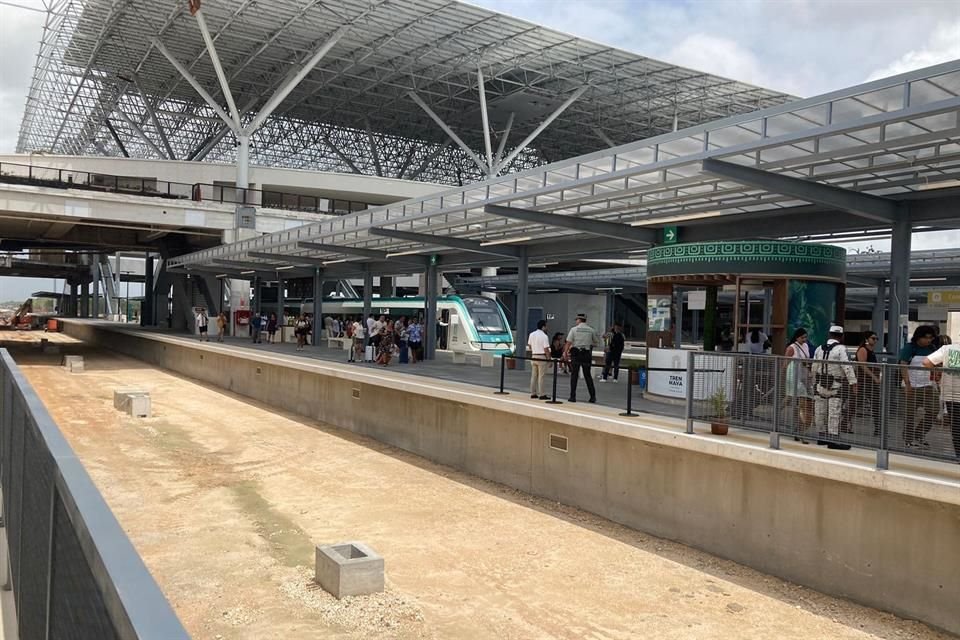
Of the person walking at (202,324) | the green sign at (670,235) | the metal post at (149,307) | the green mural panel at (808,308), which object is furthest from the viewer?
the metal post at (149,307)

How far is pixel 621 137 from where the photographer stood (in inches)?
2876

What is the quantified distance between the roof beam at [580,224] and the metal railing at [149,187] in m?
26.5

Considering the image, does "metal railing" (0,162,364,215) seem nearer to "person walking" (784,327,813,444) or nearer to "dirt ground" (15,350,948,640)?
"dirt ground" (15,350,948,640)

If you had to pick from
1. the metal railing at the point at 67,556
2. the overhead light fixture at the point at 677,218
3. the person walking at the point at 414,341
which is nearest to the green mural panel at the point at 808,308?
the overhead light fixture at the point at 677,218

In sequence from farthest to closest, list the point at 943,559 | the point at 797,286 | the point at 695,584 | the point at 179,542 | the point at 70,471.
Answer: the point at 797,286 < the point at 179,542 < the point at 695,584 < the point at 943,559 < the point at 70,471

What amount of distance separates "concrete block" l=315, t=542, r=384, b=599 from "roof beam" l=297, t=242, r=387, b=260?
64.9 feet

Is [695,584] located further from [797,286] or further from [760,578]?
[797,286]

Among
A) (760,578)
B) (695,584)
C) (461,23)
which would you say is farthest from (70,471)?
(461,23)

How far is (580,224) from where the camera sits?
18.1m

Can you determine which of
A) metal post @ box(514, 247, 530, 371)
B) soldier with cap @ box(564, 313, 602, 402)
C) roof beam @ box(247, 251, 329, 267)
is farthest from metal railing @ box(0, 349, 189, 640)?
roof beam @ box(247, 251, 329, 267)

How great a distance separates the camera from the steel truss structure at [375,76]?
153 feet

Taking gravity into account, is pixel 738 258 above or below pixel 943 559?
above

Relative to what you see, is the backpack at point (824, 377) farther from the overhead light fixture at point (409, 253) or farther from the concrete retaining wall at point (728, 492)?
the overhead light fixture at point (409, 253)

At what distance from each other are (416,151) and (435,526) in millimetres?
81701
